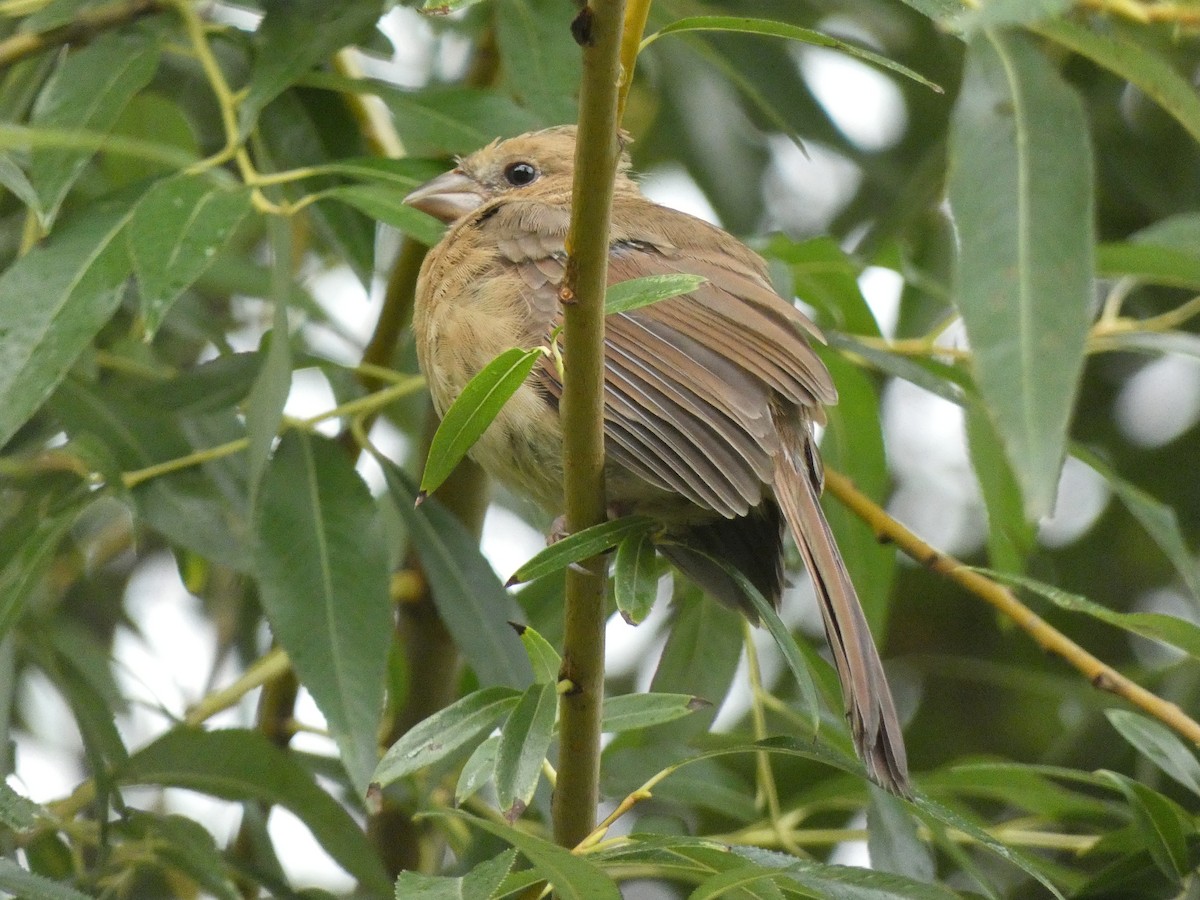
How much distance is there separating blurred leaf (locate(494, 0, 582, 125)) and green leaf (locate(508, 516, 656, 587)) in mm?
1352

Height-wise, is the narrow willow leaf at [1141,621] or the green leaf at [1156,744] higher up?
the narrow willow leaf at [1141,621]

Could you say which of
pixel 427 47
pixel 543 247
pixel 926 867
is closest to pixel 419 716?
pixel 543 247

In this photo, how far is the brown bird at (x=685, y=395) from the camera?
2.75m

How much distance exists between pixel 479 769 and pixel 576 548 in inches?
13.6

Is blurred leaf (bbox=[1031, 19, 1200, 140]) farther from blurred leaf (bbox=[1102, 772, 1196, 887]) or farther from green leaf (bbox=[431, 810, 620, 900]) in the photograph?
blurred leaf (bbox=[1102, 772, 1196, 887])

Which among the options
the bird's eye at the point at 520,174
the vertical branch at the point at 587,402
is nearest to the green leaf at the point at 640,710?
the vertical branch at the point at 587,402

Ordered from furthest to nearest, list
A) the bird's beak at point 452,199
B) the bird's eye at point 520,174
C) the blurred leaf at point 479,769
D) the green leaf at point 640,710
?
the bird's eye at point 520,174 < the bird's beak at point 452,199 < the green leaf at point 640,710 < the blurred leaf at point 479,769

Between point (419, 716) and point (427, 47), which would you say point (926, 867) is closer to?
point (419, 716)

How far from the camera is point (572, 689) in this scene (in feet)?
7.37

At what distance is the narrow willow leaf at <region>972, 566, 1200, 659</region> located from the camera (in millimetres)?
2523

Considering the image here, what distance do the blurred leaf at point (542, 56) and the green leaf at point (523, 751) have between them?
1.60 meters

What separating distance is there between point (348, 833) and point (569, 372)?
4.66 feet

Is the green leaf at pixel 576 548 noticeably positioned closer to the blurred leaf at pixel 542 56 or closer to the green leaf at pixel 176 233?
the green leaf at pixel 176 233

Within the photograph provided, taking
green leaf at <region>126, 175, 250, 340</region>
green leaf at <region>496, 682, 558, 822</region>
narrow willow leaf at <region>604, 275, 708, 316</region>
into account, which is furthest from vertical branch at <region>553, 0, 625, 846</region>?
green leaf at <region>126, 175, 250, 340</region>
